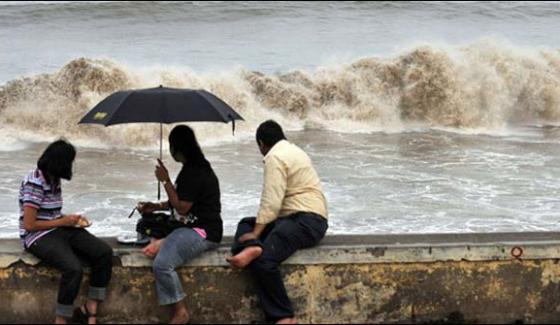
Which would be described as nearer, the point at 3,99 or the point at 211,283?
the point at 211,283

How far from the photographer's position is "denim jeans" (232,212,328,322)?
5102 mm

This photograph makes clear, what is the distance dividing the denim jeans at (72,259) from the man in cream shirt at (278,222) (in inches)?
29.0

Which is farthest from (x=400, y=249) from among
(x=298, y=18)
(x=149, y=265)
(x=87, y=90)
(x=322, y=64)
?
(x=298, y=18)

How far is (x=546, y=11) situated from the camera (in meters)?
36.0

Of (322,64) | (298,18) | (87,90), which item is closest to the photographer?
(87,90)

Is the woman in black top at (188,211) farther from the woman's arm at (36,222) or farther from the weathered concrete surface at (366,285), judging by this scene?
the woman's arm at (36,222)

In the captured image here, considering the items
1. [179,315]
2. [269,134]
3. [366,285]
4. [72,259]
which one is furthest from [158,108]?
[366,285]

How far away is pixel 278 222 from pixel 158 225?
0.73 m

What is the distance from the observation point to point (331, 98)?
22.4 meters

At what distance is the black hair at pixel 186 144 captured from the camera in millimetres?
5281

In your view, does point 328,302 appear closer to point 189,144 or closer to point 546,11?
point 189,144

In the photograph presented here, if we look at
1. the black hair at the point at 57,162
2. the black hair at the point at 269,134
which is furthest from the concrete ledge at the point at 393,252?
the black hair at the point at 269,134

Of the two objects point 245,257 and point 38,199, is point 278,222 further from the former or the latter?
point 38,199

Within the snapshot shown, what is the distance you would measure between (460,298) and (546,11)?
32.8 metres
